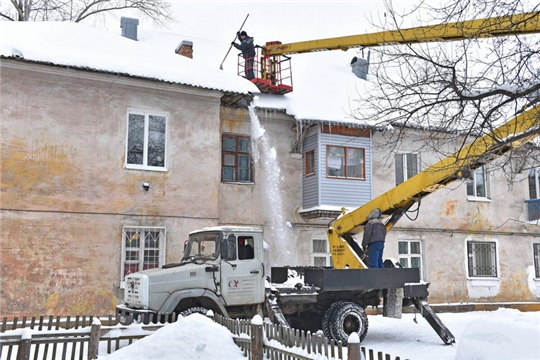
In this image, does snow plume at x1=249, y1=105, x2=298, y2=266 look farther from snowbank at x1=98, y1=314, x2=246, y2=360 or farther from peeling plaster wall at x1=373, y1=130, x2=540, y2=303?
snowbank at x1=98, y1=314, x2=246, y2=360

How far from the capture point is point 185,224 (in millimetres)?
15656

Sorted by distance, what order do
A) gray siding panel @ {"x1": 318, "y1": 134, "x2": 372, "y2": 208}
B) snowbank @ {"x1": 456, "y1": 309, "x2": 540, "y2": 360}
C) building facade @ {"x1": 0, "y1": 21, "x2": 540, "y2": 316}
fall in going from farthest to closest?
gray siding panel @ {"x1": 318, "y1": 134, "x2": 372, "y2": 208}, building facade @ {"x1": 0, "y1": 21, "x2": 540, "y2": 316}, snowbank @ {"x1": 456, "y1": 309, "x2": 540, "y2": 360}

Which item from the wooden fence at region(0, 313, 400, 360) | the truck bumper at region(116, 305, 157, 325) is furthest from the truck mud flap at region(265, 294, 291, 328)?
the truck bumper at region(116, 305, 157, 325)

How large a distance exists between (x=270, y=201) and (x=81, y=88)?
646 centimetres

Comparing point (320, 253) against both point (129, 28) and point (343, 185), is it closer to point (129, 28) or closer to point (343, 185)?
point (343, 185)

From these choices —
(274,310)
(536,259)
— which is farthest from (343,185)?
(536,259)

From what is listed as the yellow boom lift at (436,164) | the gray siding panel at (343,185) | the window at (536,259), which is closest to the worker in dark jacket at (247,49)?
the yellow boom lift at (436,164)

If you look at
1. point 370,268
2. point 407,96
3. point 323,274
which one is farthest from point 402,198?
point 407,96

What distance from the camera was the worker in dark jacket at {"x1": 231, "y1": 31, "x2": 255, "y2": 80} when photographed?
20.2m

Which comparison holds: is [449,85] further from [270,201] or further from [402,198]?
[270,201]

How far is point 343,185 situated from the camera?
17516 millimetres

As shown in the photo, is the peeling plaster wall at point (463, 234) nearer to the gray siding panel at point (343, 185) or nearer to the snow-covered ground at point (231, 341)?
the gray siding panel at point (343, 185)

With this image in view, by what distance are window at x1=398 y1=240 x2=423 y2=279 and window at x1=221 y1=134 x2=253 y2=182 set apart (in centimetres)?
591

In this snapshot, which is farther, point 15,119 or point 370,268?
point 15,119
